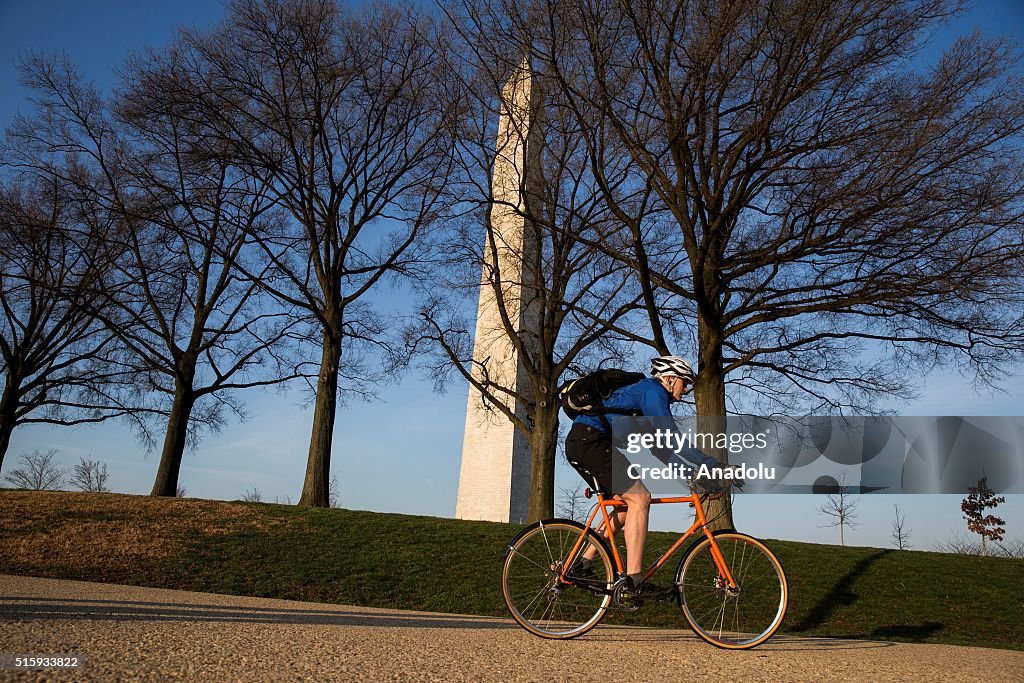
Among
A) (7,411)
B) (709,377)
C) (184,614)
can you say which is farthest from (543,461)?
(7,411)

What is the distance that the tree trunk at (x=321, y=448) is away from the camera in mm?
17266

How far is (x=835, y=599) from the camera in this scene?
11.5 metres

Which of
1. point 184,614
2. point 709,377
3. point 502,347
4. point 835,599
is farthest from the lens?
point 502,347

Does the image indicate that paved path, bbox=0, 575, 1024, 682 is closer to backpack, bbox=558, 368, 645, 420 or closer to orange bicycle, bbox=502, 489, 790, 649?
orange bicycle, bbox=502, 489, 790, 649

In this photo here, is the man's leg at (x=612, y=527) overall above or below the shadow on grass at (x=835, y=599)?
above

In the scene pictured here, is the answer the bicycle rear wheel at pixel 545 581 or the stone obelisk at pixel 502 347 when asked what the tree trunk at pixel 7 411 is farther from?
the bicycle rear wheel at pixel 545 581

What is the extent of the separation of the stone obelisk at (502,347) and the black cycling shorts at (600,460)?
37.6ft

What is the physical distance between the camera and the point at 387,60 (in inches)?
748

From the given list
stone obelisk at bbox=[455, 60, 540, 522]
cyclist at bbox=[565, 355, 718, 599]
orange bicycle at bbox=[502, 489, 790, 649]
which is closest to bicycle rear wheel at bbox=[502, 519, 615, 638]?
orange bicycle at bbox=[502, 489, 790, 649]

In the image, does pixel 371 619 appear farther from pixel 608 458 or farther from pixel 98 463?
pixel 98 463

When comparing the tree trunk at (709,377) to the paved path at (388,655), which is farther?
the tree trunk at (709,377)

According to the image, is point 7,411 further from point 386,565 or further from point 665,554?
point 665,554

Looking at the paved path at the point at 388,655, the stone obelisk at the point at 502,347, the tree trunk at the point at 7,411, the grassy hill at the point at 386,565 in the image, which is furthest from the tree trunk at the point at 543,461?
the tree trunk at the point at 7,411

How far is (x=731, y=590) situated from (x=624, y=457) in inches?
46.0
